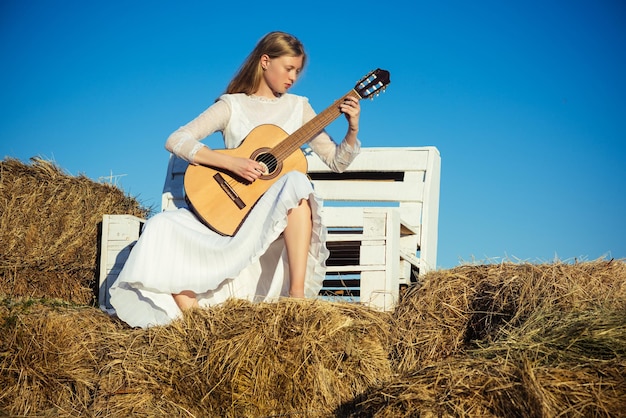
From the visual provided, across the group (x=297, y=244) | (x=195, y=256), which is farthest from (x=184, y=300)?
(x=297, y=244)

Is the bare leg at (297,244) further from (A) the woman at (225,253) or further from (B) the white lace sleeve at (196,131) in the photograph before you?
(B) the white lace sleeve at (196,131)

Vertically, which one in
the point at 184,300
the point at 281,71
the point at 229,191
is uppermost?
the point at 281,71

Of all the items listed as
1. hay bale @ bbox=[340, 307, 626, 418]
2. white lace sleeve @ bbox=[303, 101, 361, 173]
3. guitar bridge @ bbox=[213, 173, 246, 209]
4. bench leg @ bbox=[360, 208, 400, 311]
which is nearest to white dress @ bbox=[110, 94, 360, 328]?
guitar bridge @ bbox=[213, 173, 246, 209]

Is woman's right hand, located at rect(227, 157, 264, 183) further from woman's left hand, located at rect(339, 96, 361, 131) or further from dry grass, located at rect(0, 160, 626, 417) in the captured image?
dry grass, located at rect(0, 160, 626, 417)

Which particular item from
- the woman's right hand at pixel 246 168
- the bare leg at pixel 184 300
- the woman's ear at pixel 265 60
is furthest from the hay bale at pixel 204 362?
the woman's ear at pixel 265 60

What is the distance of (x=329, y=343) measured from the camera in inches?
124

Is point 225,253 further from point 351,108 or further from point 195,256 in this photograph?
point 351,108

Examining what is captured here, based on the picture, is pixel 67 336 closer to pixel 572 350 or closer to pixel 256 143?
pixel 256 143

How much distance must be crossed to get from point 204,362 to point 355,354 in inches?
24.1

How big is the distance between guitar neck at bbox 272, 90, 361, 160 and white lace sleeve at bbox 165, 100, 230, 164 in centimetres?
45

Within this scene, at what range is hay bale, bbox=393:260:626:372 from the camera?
3.52m

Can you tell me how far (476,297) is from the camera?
3844mm

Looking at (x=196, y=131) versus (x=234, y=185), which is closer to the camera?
(x=234, y=185)

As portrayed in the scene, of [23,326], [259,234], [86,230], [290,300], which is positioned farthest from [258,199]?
[86,230]
